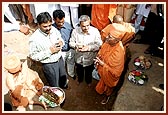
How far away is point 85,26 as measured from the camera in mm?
5273

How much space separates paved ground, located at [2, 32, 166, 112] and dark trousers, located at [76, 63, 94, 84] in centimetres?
16

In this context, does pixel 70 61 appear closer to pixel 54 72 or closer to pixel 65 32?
pixel 65 32

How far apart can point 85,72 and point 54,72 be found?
0.87 m

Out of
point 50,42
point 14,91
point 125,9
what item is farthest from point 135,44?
point 14,91

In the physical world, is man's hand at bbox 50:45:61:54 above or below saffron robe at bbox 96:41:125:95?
above

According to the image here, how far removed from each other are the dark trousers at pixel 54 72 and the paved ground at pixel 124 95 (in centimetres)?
48

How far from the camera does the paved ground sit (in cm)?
526

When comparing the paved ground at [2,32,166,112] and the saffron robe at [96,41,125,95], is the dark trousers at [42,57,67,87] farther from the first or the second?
the saffron robe at [96,41,125,95]

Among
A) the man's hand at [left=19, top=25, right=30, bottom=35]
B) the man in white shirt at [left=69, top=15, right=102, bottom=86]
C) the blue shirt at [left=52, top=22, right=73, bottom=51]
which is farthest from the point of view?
the man's hand at [left=19, top=25, right=30, bottom=35]

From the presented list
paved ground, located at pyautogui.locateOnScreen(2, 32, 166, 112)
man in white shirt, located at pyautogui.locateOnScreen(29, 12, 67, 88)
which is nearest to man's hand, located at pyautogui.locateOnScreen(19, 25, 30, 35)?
paved ground, located at pyautogui.locateOnScreen(2, 32, 166, 112)

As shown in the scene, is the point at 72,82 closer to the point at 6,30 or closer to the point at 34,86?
the point at 34,86

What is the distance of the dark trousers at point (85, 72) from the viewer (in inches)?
233

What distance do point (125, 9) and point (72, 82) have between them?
6.51 ft

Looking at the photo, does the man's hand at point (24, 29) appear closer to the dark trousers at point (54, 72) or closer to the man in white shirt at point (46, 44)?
the dark trousers at point (54, 72)
